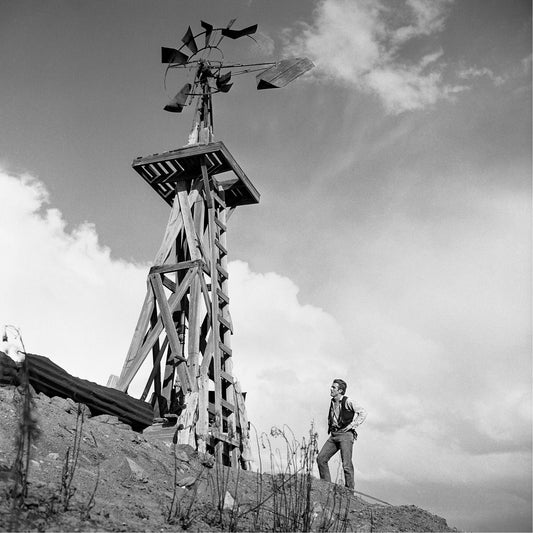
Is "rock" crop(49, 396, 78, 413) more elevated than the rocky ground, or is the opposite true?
"rock" crop(49, 396, 78, 413)

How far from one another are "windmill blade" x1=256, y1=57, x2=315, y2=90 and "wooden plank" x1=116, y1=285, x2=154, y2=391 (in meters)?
4.31

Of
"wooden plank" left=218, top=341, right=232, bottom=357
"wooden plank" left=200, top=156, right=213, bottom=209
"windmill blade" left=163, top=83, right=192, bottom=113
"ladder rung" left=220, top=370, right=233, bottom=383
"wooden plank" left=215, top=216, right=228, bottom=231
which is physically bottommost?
"ladder rung" left=220, top=370, right=233, bottom=383

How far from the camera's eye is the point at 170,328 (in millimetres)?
10062

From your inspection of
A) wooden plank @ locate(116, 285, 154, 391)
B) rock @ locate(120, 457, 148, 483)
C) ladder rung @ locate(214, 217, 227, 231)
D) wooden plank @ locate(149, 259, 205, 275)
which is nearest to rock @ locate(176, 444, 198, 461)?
rock @ locate(120, 457, 148, 483)

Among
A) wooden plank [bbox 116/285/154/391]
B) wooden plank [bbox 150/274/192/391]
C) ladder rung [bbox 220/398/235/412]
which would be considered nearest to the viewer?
wooden plank [bbox 150/274/192/391]

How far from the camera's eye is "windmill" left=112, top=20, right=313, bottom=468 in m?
9.67

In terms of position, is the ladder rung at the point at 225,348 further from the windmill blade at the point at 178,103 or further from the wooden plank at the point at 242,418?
the windmill blade at the point at 178,103

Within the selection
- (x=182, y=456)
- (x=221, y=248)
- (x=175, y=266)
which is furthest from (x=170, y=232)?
(x=182, y=456)

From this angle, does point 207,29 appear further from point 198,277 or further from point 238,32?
point 198,277

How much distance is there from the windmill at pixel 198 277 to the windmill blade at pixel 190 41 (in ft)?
0.06

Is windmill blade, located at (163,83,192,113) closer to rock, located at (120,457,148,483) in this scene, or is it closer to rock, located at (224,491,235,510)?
rock, located at (120,457,148,483)

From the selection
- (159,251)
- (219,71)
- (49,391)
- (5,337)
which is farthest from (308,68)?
(5,337)

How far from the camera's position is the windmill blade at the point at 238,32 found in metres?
11.8

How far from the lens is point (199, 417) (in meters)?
8.91
